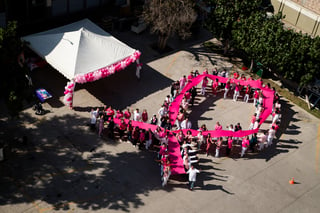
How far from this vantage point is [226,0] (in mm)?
31750

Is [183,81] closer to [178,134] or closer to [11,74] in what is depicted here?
[178,134]

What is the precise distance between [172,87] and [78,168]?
8.68 meters

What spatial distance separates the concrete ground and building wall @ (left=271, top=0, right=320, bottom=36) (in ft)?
35.9

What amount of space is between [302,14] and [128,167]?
22.7 m

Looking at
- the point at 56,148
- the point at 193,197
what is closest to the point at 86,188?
the point at 56,148

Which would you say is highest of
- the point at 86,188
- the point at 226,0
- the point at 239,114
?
the point at 226,0

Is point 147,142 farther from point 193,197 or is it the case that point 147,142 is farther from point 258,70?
point 258,70

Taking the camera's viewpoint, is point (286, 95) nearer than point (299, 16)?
Yes

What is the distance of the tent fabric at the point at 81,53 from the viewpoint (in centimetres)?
2597

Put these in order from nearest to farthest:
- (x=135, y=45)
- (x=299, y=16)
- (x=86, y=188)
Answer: (x=86, y=188), (x=135, y=45), (x=299, y=16)

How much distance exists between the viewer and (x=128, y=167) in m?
23.2

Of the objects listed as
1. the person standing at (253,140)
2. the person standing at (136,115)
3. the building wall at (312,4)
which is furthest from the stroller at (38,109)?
the building wall at (312,4)

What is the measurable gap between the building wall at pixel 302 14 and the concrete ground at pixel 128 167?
10.9 m

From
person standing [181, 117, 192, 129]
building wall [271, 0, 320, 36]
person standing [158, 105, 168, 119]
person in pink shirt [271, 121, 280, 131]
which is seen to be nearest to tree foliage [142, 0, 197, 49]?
person standing [158, 105, 168, 119]
